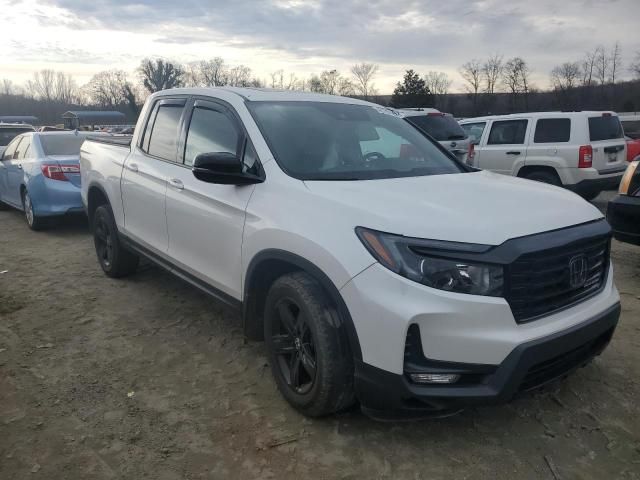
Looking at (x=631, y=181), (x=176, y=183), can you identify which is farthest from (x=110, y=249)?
(x=631, y=181)

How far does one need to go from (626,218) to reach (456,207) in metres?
2.84

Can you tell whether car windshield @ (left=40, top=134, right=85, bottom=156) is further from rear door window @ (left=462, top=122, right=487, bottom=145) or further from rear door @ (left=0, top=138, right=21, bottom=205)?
rear door window @ (left=462, top=122, right=487, bottom=145)

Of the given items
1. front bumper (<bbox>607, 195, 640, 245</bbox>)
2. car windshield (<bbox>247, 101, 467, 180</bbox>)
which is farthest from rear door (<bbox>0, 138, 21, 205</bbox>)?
front bumper (<bbox>607, 195, 640, 245</bbox>)

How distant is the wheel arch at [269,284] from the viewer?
2598 mm

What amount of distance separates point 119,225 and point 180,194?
4.90 ft

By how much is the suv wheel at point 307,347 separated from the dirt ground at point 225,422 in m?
0.19

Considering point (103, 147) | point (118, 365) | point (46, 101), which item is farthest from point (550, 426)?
point (46, 101)

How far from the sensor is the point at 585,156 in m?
9.10

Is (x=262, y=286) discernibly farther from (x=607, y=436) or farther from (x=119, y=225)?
(x=119, y=225)

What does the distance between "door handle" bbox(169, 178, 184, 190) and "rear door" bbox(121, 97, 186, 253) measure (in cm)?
10

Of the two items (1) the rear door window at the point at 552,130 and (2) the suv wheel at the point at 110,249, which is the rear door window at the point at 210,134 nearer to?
(2) the suv wheel at the point at 110,249

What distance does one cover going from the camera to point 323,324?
2703 mm

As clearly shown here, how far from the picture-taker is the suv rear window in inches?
368

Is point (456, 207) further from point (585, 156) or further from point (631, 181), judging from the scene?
point (585, 156)
